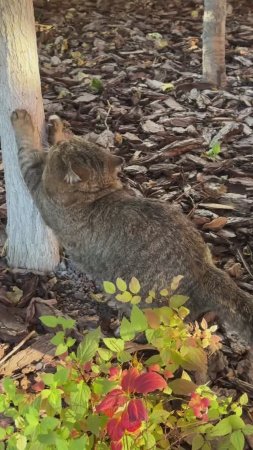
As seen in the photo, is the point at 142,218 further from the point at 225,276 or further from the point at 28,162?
the point at 28,162

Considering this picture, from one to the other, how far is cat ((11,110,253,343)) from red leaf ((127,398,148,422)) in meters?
1.17

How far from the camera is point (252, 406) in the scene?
11.0ft

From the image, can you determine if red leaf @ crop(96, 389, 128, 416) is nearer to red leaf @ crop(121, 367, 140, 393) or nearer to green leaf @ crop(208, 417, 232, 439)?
red leaf @ crop(121, 367, 140, 393)

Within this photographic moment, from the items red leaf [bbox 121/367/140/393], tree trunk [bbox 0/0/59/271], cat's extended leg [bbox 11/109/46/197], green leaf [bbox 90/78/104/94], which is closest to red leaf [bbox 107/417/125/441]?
red leaf [bbox 121/367/140/393]

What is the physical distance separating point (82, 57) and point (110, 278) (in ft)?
15.2

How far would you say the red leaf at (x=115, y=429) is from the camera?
2375 mm

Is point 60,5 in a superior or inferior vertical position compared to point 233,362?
superior

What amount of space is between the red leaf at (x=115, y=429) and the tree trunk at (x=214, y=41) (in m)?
5.20

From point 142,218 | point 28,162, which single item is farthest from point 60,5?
point 142,218

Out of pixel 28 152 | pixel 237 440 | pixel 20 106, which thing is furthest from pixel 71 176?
pixel 237 440

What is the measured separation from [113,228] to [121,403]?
1.54 metres

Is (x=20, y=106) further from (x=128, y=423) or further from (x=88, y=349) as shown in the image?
(x=128, y=423)

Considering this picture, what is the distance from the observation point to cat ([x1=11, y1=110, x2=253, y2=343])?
3504 mm

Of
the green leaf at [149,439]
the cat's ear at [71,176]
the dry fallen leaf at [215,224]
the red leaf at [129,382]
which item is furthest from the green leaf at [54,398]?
Result: the dry fallen leaf at [215,224]
